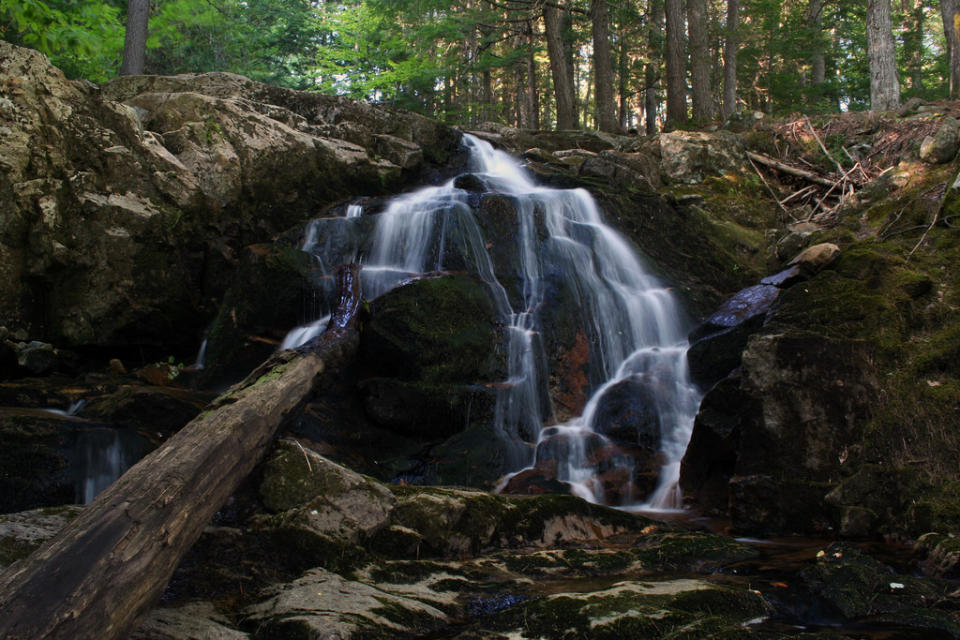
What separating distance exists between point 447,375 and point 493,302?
137 cm

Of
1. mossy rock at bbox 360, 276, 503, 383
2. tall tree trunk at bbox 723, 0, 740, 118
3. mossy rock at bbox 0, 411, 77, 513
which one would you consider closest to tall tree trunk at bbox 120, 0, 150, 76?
mossy rock at bbox 360, 276, 503, 383

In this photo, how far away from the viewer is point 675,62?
1496cm

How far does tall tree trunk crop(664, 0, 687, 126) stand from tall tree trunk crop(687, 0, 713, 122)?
0.49 metres

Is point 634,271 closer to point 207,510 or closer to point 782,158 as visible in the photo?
point 782,158

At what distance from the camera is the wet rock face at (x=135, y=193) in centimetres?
768

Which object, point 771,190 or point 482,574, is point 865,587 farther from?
point 771,190

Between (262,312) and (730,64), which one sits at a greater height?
(730,64)

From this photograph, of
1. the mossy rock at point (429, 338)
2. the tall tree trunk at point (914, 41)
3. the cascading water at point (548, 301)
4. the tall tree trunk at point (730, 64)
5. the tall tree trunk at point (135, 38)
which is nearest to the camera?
the cascading water at point (548, 301)

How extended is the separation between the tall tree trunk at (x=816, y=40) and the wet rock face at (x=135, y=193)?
1474 centimetres

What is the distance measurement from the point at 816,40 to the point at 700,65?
5639mm

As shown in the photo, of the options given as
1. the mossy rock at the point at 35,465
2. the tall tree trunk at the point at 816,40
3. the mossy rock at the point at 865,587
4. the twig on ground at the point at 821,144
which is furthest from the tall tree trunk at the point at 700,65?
the mossy rock at the point at 35,465

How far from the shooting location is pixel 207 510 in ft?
9.94

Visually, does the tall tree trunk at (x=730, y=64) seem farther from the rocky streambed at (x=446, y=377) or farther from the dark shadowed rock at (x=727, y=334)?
the dark shadowed rock at (x=727, y=334)

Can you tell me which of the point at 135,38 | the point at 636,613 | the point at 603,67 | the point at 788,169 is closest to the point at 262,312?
the point at 636,613
